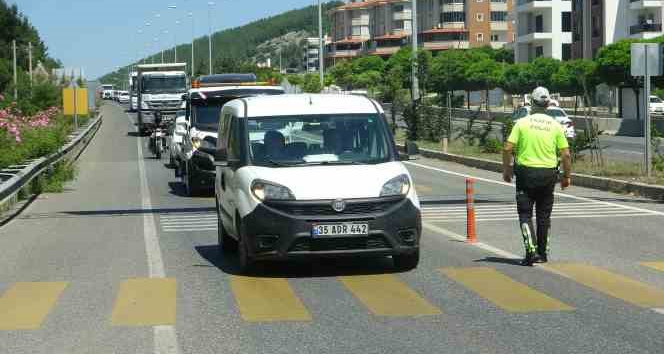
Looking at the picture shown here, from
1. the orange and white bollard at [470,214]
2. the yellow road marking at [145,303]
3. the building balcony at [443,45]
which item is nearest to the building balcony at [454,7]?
the building balcony at [443,45]

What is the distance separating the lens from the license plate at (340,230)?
37.9 ft

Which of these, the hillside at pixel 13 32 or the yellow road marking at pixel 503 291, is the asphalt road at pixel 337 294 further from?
the hillside at pixel 13 32

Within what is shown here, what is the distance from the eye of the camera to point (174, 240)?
1584cm

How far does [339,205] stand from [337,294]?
1.13 meters

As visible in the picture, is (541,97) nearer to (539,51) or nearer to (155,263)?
(155,263)

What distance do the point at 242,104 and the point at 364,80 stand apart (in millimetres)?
94152

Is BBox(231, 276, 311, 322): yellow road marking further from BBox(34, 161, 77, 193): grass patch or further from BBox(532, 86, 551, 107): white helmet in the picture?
BBox(34, 161, 77, 193): grass patch

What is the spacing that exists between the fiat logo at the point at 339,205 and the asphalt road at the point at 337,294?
0.68 m

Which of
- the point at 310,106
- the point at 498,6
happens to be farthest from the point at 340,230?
the point at 498,6

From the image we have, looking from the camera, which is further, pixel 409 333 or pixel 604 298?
pixel 604 298

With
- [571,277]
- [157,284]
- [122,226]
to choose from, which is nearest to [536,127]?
[571,277]

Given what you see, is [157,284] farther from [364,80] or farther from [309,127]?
[364,80]

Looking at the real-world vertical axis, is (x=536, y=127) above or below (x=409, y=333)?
above

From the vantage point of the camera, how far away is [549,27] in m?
107
